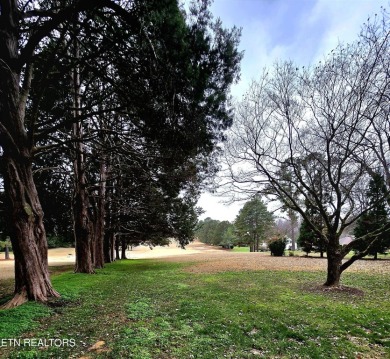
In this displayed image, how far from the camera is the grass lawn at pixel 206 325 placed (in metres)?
3.84

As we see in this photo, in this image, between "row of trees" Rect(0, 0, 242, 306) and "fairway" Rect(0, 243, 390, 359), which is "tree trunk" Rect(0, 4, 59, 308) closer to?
"row of trees" Rect(0, 0, 242, 306)

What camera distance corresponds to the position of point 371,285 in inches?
365

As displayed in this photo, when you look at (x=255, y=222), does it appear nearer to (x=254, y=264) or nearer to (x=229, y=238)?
(x=229, y=238)

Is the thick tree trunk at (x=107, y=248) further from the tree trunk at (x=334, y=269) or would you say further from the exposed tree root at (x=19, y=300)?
the tree trunk at (x=334, y=269)

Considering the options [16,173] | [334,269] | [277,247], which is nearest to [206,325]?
[16,173]

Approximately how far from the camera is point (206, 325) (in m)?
4.89

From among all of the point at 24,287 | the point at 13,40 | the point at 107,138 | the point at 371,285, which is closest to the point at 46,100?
the point at 107,138

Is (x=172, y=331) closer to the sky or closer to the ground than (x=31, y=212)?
closer to the ground

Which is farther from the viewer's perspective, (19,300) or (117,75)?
(117,75)

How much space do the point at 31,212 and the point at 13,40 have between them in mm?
3936

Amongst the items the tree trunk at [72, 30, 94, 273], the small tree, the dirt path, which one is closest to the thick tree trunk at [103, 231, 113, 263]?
the dirt path

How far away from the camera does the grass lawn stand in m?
3.84

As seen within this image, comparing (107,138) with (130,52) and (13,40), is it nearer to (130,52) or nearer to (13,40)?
(13,40)

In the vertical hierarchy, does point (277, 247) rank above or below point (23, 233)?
below
